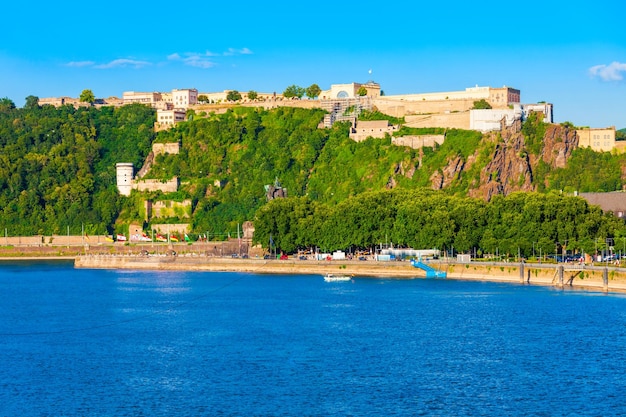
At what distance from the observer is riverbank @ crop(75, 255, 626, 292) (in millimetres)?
83312

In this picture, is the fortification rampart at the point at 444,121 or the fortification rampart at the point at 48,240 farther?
the fortification rampart at the point at 48,240

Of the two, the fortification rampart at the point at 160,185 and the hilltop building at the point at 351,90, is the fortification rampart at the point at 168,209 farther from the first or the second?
the hilltop building at the point at 351,90

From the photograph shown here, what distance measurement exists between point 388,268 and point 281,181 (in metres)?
50.3

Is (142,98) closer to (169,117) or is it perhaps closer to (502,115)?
(169,117)

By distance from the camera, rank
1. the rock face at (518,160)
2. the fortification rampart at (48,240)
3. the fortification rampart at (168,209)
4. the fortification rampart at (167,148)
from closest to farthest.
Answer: the rock face at (518,160), the fortification rampart at (48,240), the fortification rampart at (168,209), the fortification rampart at (167,148)

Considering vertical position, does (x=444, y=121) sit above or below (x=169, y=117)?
below

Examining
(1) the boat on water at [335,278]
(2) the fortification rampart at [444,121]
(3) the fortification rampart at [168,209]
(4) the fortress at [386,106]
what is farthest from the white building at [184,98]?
(1) the boat on water at [335,278]

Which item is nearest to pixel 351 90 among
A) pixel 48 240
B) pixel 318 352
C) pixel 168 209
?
pixel 168 209

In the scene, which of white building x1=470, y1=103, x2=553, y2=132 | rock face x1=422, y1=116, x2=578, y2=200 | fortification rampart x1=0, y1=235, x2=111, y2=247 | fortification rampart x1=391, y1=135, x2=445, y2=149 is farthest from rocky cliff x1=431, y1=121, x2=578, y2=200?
fortification rampart x1=0, y1=235, x2=111, y2=247

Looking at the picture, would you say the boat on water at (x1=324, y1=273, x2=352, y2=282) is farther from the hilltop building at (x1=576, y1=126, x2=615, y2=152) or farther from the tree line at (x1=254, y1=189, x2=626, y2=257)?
the hilltop building at (x1=576, y1=126, x2=615, y2=152)

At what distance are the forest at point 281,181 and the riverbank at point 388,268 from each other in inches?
166

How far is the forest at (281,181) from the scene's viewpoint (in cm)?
10312

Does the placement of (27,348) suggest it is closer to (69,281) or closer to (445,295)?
(445,295)

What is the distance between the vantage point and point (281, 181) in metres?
150
